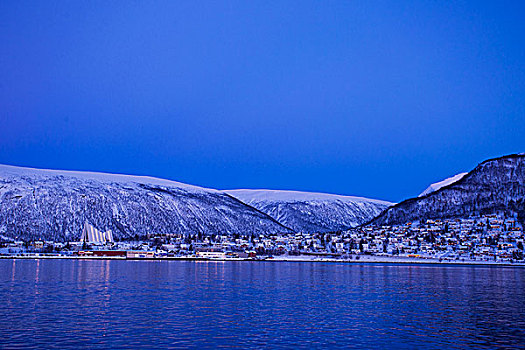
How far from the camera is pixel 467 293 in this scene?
71812 millimetres

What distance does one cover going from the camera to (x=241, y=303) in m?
56.0

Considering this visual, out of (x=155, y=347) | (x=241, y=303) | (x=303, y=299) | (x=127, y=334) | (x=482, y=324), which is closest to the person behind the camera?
(x=155, y=347)

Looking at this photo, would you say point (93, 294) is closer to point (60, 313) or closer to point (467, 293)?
point (60, 313)

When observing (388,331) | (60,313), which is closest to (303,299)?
(388,331)

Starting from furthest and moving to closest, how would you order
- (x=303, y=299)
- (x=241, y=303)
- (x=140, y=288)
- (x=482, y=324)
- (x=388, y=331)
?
(x=140, y=288) < (x=303, y=299) < (x=241, y=303) < (x=482, y=324) < (x=388, y=331)

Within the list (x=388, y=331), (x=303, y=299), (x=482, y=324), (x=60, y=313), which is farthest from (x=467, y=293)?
(x=60, y=313)

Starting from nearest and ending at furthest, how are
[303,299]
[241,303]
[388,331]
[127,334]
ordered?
[127,334] → [388,331] → [241,303] → [303,299]

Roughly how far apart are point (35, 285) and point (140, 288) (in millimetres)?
14514

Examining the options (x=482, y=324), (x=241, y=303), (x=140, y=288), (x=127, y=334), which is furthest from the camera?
(x=140, y=288)

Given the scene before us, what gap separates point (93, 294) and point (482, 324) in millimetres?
40919

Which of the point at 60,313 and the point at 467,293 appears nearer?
the point at 60,313

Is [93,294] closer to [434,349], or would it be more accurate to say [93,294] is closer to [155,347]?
[155,347]

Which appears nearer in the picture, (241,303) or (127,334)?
(127,334)

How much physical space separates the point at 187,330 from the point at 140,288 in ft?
111
